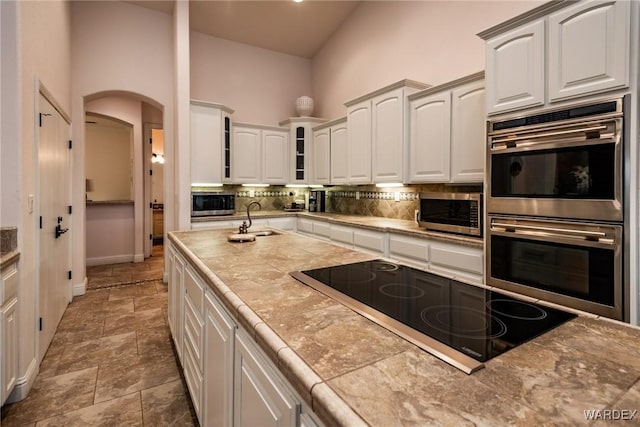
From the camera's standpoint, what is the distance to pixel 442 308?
1009 mm

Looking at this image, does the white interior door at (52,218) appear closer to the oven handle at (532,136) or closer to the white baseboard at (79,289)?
the white baseboard at (79,289)

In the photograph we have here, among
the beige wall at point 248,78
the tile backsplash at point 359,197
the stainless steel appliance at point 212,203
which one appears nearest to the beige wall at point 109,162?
the beige wall at point 248,78

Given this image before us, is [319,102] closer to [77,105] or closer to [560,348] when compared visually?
[77,105]

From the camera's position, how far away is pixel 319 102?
555cm

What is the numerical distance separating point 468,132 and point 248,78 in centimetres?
376

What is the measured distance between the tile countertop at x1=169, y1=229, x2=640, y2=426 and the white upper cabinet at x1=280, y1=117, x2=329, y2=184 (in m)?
4.09

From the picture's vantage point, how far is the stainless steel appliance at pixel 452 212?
8.29 ft

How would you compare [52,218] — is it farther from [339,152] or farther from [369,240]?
[339,152]

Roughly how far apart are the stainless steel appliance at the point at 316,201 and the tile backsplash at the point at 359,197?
205 mm

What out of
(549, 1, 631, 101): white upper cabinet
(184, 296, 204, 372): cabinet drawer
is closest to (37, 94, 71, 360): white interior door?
(184, 296, 204, 372): cabinet drawer

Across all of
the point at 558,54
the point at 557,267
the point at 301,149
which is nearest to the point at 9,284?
the point at 557,267

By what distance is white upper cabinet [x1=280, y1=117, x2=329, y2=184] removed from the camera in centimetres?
504

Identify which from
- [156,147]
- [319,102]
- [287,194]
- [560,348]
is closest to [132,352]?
[560,348]

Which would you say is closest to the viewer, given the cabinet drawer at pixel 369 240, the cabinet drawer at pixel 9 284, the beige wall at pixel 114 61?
the cabinet drawer at pixel 9 284
